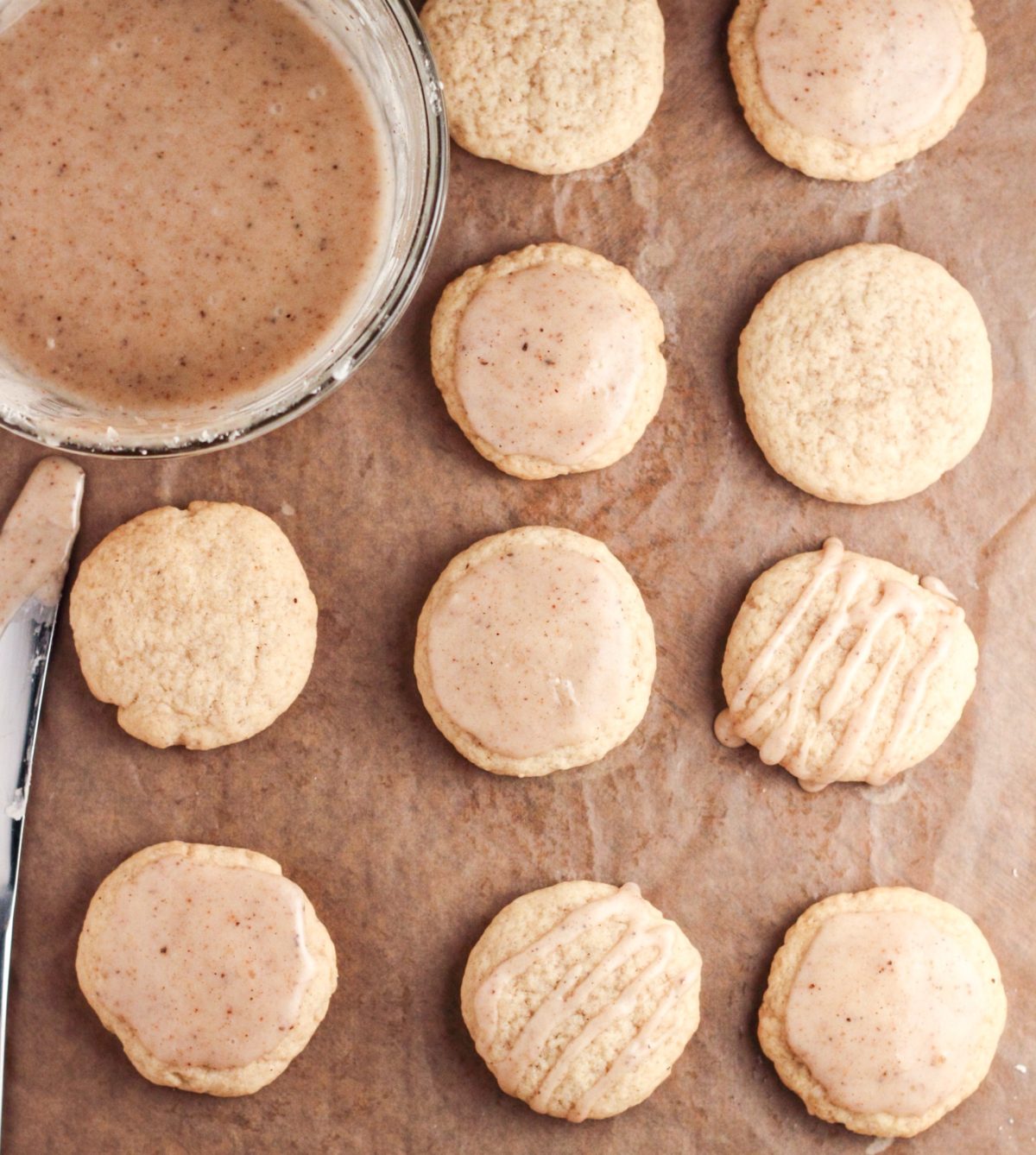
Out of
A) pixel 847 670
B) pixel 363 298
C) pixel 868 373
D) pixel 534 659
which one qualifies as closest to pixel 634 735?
pixel 534 659

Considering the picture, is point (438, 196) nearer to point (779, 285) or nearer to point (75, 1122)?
point (779, 285)

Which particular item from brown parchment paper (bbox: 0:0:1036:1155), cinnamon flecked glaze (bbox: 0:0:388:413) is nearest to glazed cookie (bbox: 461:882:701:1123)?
brown parchment paper (bbox: 0:0:1036:1155)

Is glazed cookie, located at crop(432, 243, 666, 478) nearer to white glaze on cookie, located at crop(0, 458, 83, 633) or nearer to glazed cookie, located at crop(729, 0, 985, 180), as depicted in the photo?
glazed cookie, located at crop(729, 0, 985, 180)

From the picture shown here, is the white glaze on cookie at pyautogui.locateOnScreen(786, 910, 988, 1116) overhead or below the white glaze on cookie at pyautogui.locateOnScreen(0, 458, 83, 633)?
below

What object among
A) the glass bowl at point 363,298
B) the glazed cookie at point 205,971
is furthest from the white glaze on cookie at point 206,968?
the glass bowl at point 363,298

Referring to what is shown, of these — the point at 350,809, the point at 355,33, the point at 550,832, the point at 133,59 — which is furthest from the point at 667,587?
the point at 133,59

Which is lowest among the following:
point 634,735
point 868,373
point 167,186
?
point 634,735

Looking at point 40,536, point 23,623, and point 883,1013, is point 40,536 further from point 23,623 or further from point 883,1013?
point 883,1013
